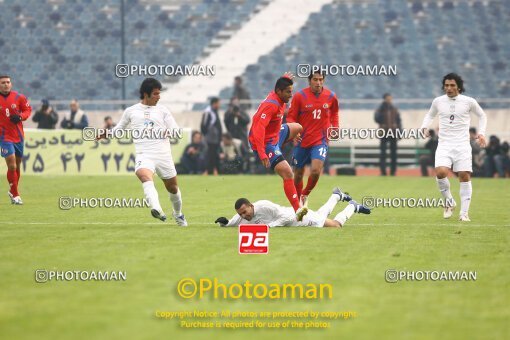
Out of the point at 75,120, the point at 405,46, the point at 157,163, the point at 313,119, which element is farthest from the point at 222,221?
the point at 405,46

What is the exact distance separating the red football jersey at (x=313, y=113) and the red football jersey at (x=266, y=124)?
50.1 inches

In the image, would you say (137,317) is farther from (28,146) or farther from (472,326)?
(28,146)

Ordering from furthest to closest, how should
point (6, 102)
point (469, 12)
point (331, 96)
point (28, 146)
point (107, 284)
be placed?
point (469, 12) → point (28, 146) → point (6, 102) → point (331, 96) → point (107, 284)

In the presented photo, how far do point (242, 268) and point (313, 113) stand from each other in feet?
21.2

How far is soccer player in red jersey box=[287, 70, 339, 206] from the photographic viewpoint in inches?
643

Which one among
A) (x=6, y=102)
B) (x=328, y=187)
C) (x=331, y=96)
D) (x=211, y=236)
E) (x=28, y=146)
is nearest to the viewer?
(x=211, y=236)

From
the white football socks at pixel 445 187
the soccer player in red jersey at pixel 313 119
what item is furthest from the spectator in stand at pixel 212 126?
the white football socks at pixel 445 187

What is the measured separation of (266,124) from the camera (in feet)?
48.3

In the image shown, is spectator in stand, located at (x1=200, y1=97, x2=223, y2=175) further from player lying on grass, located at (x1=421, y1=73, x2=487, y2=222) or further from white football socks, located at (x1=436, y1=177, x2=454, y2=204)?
player lying on grass, located at (x1=421, y1=73, x2=487, y2=222)

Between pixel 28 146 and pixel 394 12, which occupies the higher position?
pixel 394 12

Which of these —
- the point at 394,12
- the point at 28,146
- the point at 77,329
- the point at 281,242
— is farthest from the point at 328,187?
the point at 394,12

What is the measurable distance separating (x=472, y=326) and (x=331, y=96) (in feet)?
30.4

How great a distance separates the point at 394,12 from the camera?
44.4m

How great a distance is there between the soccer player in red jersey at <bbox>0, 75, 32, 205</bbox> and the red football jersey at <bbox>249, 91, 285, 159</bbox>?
6419mm
